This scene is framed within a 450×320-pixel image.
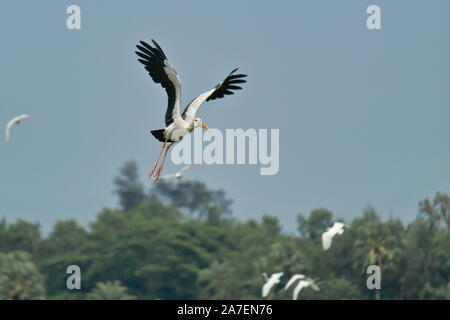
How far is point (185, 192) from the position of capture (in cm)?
17212

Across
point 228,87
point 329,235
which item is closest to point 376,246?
point 329,235

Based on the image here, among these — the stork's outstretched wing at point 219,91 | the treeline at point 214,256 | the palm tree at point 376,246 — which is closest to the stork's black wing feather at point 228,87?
the stork's outstretched wing at point 219,91

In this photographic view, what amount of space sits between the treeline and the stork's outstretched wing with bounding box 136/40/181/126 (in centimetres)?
4967

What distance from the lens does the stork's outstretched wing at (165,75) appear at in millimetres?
26891

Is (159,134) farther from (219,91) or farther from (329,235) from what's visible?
(329,235)

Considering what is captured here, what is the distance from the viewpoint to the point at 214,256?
108500mm

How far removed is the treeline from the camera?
85.1 m

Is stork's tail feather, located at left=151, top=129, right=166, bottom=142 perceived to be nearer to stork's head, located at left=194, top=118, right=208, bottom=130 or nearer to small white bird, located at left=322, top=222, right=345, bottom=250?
stork's head, located at left=194, top=118, right=208, bottom=130

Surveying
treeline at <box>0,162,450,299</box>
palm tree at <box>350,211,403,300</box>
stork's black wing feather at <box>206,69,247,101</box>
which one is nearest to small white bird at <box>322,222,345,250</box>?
stork's black wing feather at <box>206,69,247,101</box>

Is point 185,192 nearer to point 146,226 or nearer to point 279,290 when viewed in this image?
point 146,226

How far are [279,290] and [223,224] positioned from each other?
47978 mm

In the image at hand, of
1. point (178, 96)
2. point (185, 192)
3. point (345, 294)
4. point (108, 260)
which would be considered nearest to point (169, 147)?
point (178, 96)

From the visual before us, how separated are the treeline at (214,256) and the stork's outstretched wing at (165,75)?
4967cm

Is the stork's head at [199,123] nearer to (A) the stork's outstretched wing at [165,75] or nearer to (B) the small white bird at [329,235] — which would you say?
(A) the stork's outstretched wing at [165,75]
